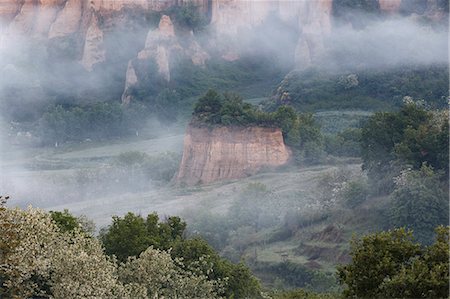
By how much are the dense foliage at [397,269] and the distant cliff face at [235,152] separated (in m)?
44.9

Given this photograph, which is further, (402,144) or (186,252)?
(402,144)

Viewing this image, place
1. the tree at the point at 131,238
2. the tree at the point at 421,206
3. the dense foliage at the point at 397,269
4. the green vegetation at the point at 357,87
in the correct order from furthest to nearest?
1. the green vegetation at the point at 357,87
2. the tree at the point at 421,206
3. the tree at the point at 131,238
4. the dense foliage at the point at 397,269

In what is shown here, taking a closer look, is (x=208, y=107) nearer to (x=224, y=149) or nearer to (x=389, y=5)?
(x=224, y=149)

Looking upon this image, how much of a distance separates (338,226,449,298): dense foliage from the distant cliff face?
44873 mm

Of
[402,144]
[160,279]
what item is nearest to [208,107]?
[402,144]

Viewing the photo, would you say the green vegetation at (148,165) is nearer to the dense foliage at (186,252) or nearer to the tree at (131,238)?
the tree at (131,238)

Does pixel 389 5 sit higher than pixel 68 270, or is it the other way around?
pixel 389 5

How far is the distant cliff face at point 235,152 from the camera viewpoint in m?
67.8

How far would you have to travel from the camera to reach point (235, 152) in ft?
225

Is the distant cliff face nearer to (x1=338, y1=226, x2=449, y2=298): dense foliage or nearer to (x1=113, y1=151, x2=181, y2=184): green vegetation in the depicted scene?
(x1=113, y1=151, x2=181, y2=184): green vegetation

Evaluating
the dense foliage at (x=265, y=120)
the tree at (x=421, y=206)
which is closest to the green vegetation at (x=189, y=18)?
the dense foliage at (x=265, y=120)

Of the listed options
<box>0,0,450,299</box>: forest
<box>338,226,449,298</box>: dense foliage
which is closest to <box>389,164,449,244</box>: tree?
<box>0,0,450,299</box>: forest

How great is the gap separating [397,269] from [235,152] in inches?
1850

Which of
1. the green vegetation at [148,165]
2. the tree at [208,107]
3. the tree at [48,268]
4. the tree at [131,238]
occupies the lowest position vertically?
the green vegetation at [148,165]
